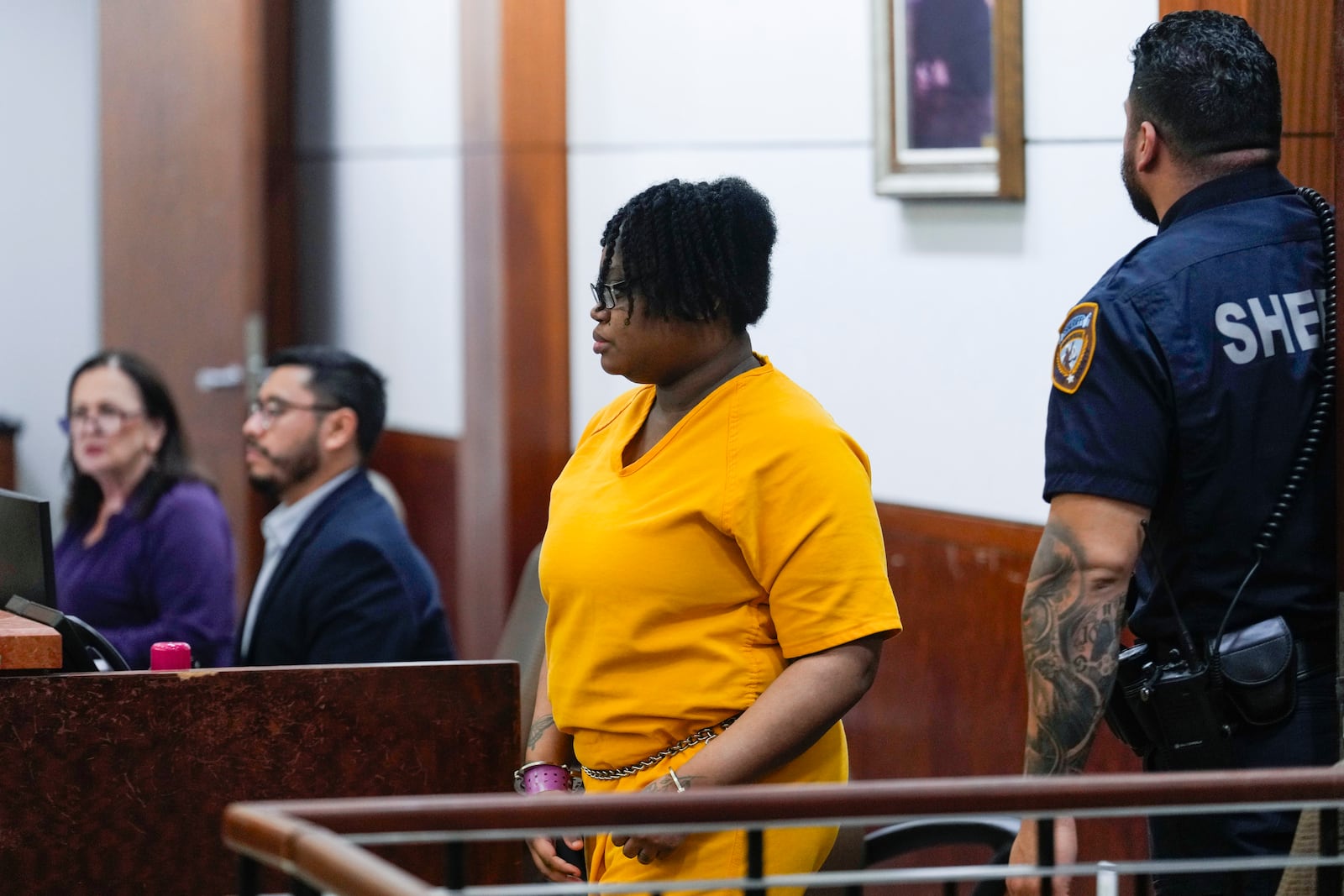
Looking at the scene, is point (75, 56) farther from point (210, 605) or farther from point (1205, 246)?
point (1205, 246)

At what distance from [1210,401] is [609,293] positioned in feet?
2.15

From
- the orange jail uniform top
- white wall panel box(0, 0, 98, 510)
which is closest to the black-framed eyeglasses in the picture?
the orange jail uniform top

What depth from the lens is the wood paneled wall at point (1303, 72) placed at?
2.22 meters

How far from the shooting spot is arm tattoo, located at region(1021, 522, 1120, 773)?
6.10 ft

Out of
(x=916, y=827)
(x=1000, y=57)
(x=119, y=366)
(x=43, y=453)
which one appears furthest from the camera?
(x=43, y=453)

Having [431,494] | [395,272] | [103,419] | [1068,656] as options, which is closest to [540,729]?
[1068,656]

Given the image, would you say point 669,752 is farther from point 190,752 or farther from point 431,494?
point 431,494

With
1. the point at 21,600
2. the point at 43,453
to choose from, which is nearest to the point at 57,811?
the point at 21,600

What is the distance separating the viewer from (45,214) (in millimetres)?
6359

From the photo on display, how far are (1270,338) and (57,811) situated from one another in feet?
4.63

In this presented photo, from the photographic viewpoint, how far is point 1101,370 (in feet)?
6.15

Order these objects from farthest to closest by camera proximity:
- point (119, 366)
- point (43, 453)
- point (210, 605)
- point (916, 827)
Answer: point (43, 453) → point (119, 366) → point (210, 605) → point (916, 827)

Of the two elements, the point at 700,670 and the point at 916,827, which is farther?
the point at 916,827

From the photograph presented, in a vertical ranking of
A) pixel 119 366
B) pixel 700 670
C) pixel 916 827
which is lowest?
pixel 916 827
